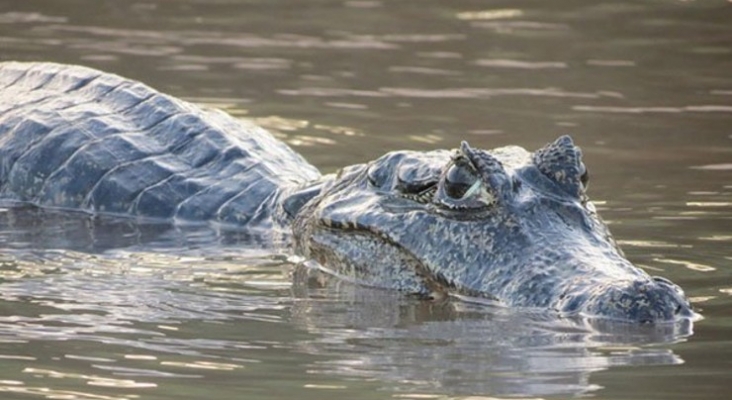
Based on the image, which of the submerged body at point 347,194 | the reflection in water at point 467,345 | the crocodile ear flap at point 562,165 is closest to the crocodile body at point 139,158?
the submerged body at point 347,194

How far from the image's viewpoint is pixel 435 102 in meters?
14.7

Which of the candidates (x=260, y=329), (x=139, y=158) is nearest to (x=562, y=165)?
(x=260, y=329)

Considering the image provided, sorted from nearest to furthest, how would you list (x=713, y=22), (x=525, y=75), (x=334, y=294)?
(x=334, y=294) → (x=525, y=75) → (x=713, y=22)

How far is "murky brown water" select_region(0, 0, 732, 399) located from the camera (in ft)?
22.9

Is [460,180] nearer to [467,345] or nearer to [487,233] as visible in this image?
[487,233]

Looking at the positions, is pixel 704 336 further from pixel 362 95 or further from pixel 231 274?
pixel 362 95

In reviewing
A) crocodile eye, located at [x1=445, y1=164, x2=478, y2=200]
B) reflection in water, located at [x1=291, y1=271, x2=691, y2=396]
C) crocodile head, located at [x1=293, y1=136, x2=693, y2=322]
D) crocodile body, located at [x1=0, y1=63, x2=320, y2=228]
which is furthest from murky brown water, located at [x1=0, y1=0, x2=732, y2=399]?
crocodile eye, located at [x1=445, y1=164, x2=478, y2=200]

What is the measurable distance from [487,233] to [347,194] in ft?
3.84

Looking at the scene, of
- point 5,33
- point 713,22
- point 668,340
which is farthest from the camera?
point 713,22

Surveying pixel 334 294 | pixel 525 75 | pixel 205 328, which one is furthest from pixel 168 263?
pixel 525 75

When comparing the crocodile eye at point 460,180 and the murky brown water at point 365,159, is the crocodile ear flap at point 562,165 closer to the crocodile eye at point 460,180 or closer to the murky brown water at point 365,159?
the crocodile eye at point 460,180

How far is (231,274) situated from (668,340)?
2.49 meters

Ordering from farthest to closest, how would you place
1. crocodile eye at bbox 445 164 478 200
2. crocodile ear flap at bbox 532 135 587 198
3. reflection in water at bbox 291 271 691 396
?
crocodile ear flap at bbox 532 135 587 198, crocodile eye at bbox 445 164 478 200, reflection in water at bbox 291 271 691 396

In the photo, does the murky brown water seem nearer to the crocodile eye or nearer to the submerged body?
the submerged body
